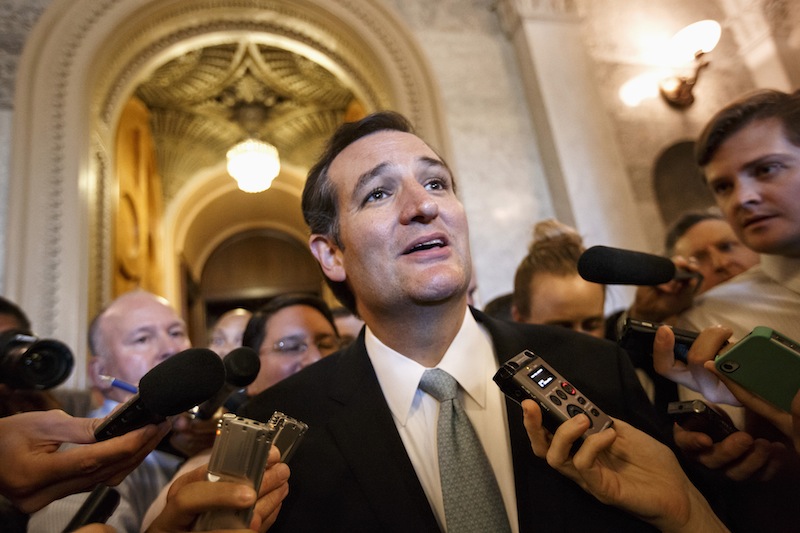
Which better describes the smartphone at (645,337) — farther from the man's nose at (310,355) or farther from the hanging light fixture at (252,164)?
the hanging light fixture at (252,164)

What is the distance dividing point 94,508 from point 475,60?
170 inches

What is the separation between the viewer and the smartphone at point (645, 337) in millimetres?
1047

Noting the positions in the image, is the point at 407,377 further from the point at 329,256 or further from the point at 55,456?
the point at 55,456

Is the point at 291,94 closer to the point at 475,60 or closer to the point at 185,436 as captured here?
the point at 475,60

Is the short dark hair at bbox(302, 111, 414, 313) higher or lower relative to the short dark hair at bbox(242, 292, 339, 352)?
higher

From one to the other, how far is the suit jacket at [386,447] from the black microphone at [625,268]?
0.22 m

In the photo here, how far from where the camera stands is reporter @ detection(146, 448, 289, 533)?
736 millimetres

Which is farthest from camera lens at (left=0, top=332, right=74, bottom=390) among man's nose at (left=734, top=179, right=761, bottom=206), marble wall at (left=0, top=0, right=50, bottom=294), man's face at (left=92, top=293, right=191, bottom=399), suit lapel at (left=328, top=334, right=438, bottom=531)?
marble wall at (left=0, top=0, right=50, bottom=294)

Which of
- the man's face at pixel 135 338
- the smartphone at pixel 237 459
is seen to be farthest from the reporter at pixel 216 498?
the man's face at pixel 135 338

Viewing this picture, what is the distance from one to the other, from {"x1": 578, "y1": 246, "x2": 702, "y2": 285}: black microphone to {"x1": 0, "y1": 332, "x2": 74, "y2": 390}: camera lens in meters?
1.27

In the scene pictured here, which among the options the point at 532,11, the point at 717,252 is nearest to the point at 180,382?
the point at 717,252

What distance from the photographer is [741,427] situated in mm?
1289

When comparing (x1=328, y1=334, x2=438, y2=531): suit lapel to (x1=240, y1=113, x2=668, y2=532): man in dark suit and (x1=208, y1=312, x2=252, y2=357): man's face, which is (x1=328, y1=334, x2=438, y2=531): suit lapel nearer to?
(x1=240, y1=113, x2=668, y2=532): man in dark suit

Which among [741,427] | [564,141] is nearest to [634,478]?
[741,427]
